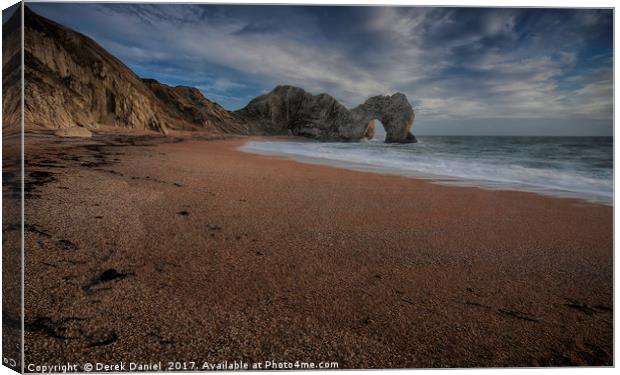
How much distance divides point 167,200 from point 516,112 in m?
2.66

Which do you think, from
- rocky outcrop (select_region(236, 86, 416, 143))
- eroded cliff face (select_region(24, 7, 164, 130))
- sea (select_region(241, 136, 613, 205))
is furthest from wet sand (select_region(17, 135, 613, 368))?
rocky outcrop (select_region(236, 86, 416, 143))

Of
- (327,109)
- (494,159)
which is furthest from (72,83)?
(494,159)

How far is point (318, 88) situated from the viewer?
2375 mm

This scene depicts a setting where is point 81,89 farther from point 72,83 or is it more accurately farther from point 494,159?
point 494,159

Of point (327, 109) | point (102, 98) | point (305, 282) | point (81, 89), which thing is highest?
point (81, 89)

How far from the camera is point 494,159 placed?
423 cm

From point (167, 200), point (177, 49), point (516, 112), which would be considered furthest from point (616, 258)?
point (177, 49)

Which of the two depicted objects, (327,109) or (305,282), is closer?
(305,282)

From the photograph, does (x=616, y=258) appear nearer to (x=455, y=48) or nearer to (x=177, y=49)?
(x=455, y=48)

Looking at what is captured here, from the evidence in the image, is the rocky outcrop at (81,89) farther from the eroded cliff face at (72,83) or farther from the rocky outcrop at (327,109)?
the rocky outcrop at (327,109)

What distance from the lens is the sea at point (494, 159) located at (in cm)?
221

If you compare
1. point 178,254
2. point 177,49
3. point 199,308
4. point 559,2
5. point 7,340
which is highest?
point 559,2

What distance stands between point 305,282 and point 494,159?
3.86 meters

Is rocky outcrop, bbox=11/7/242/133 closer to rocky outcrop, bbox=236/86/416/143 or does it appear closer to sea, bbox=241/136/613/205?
rocky outcrop, bbox=236/86/416/143
